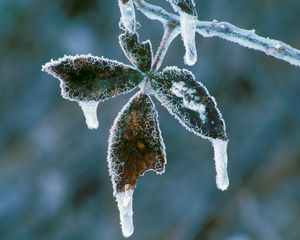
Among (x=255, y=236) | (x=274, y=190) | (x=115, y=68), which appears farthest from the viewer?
(x=274, y=190)

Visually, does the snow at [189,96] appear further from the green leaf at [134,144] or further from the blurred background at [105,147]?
the blurred background at [105,147]

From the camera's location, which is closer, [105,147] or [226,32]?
[226,32]

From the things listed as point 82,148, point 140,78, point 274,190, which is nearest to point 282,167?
point 274,190

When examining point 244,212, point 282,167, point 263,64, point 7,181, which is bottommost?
point 7,181

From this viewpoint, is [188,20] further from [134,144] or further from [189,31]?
[134,144]

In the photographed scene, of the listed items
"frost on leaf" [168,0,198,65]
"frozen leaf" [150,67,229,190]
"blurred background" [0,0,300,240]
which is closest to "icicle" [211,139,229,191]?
"frozen leaf" [150,67,229,190]

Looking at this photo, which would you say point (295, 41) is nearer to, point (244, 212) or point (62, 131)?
point (244, 212)

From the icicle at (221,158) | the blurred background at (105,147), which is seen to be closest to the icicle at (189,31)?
the icicle at (221,158)

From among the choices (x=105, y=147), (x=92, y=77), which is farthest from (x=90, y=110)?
(x=105, y=147)
